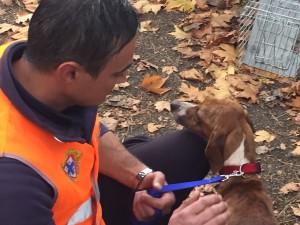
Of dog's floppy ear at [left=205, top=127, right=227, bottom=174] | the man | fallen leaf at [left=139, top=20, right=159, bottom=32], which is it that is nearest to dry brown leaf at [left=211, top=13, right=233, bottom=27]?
fallen leaf at [left=139, top=20, right=159, bottom=32]

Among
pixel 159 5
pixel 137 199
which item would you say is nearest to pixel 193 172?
pixel 137 199

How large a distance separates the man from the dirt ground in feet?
6.78

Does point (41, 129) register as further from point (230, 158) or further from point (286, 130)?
point (286, 130)

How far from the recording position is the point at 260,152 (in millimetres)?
4156

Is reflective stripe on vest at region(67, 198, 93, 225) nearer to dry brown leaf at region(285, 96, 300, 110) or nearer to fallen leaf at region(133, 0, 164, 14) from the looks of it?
dry brown leaf at region(285, 96, 300, 110)

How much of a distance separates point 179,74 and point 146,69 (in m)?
0.31

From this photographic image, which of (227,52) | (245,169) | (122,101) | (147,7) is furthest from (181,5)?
(245,169)

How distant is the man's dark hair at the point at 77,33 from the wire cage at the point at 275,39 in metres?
3.36

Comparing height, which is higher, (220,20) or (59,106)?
(59,106)

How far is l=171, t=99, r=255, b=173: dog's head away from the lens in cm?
329

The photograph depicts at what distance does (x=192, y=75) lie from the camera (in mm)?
4848

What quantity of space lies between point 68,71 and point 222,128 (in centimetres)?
185

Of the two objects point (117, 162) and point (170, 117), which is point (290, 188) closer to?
point (170, 117)

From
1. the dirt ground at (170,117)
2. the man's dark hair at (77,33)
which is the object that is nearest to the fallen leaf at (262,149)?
the dirt ground at (170,117)
